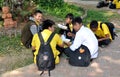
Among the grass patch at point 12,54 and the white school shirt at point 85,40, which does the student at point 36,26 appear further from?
the white school shirt at point 85,40

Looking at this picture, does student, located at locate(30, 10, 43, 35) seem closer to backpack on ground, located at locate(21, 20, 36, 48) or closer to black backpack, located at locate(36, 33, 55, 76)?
backpack on ground, located at locate(21, 20, 36, 48)

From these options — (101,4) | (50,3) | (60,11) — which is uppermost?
(50,3)

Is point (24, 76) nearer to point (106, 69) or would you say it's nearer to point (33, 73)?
point (33, 73)

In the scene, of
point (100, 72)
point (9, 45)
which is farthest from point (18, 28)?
point (100, 72)

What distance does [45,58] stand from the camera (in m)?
6.54

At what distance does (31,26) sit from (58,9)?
404 cm

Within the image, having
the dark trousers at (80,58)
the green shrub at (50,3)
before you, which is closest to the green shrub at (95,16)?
the green shrub at (50,3)

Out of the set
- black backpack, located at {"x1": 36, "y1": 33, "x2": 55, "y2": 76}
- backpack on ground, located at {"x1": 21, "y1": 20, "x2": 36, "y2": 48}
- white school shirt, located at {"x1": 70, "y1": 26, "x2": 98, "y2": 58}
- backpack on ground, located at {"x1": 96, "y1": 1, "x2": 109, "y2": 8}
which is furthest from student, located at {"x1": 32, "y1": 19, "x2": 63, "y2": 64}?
backpack on ground, located at {"x1": 96, "y1": 1, "x2": 109, "y2": 8}

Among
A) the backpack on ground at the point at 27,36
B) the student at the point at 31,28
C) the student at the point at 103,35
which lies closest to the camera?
the student at the point at 31,28

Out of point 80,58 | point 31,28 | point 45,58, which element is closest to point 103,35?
point 80,58

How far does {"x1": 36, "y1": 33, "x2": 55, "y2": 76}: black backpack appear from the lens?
655 centimetres

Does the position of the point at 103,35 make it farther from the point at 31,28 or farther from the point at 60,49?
the point at 31,28

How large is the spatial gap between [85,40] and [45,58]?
1.07 m

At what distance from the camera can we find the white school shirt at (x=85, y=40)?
6969mm
